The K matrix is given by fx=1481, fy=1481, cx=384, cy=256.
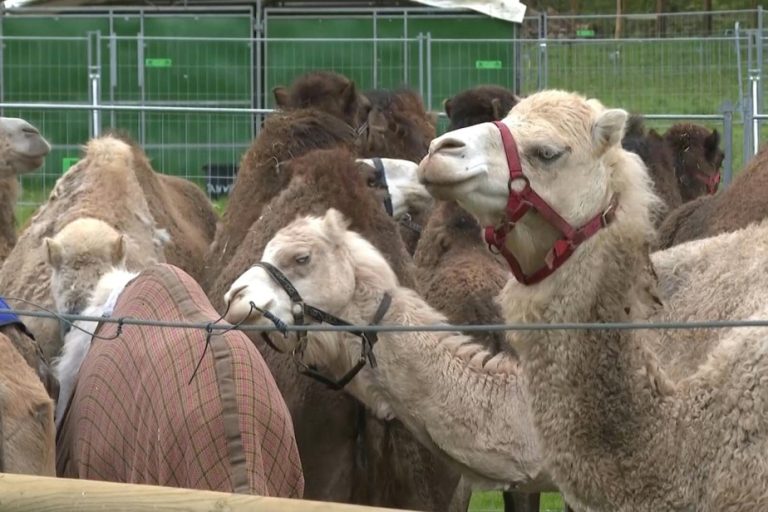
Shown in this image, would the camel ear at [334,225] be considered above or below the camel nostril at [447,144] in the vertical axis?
below

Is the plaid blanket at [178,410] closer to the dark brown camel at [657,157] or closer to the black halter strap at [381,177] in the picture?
the black halter strap at [381,177]

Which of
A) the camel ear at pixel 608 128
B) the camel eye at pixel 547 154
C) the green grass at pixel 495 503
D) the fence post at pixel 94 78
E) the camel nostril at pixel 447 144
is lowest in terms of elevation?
the green grass at pixel 495 503

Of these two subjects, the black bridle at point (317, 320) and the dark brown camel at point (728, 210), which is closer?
the black bridle at point (317, 320)

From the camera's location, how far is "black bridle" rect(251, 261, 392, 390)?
521 cm

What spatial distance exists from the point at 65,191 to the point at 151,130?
7386 millimetres

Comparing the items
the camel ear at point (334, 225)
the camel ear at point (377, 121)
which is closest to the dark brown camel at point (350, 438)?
the camel ear at point (334, 225)

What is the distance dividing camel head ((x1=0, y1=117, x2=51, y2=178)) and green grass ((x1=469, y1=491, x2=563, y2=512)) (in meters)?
2.95

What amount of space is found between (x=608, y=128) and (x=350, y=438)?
2.12m

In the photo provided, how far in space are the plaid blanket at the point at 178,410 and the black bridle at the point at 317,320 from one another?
1.86 feet

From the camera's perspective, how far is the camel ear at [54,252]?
20.6ft

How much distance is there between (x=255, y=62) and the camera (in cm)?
1656

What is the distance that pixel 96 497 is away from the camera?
329 cm

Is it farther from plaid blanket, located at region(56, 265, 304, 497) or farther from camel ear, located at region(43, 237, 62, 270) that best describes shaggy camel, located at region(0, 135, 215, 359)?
plaid blanket, located at region(56, 265, 304, 497)

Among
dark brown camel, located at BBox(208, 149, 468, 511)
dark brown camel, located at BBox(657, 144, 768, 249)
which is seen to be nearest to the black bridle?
dark brown camel, located at BBox(208, 149, 468, 511)
